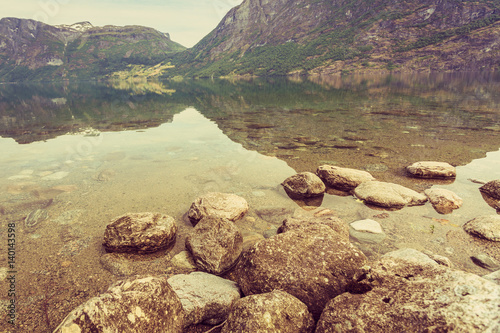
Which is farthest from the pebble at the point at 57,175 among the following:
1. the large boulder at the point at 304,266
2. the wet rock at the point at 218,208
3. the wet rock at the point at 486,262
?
the wet rock at the point at 486,262

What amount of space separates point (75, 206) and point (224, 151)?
813 cm

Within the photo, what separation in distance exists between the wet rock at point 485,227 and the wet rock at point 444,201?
38.1 inches

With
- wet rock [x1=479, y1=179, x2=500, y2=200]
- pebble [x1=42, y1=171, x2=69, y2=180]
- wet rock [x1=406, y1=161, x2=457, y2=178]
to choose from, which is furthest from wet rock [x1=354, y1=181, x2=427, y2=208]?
pebble [x1=42, y1=171, x2=69, y2=180]

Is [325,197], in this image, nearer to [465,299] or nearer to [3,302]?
[465,299]

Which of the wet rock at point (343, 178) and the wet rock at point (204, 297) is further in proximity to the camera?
the wet rock at point (343, 178)

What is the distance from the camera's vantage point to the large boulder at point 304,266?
4.14 meters

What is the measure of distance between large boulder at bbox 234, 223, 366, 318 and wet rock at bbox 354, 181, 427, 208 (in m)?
4.40

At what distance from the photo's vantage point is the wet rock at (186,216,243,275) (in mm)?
5801

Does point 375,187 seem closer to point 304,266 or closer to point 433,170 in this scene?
point 433,170

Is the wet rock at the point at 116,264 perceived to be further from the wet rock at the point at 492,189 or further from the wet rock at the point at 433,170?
the wet rock at the point at 492,189

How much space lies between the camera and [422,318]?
2680mm

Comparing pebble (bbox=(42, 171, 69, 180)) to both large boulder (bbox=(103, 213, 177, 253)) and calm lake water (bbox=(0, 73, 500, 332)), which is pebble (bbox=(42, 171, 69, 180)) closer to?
calm lake water (bbox=(0, 73, 500, 332))

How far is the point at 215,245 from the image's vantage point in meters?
5.95

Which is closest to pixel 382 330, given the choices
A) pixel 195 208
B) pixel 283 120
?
pixel 195 208
